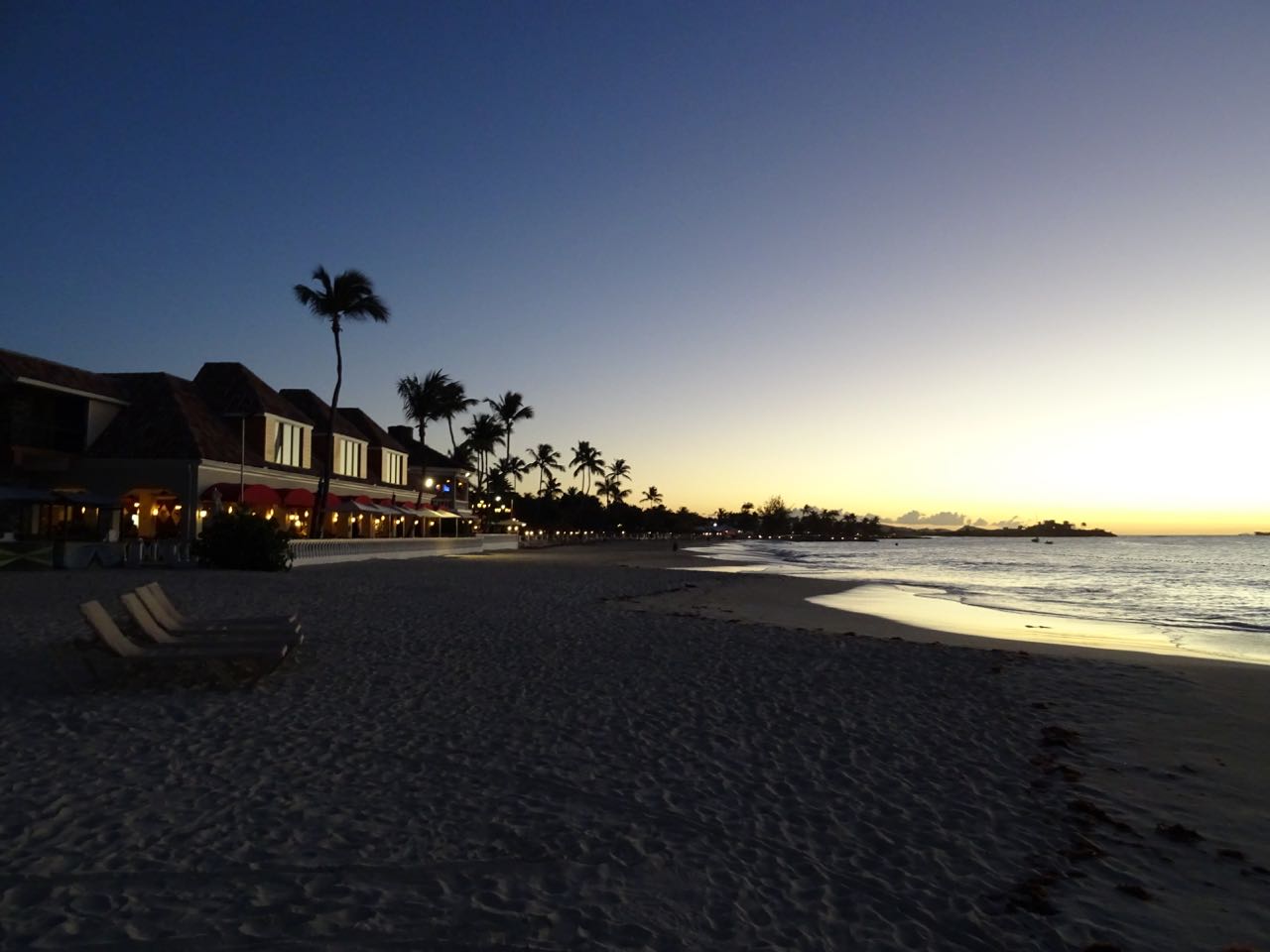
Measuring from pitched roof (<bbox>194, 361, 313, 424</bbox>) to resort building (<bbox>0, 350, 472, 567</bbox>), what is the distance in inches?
2.2

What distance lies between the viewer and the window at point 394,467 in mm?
49906

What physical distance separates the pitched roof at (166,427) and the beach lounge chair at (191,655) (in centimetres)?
2373

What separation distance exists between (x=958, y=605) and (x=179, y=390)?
29742mm

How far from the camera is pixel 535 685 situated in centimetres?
905

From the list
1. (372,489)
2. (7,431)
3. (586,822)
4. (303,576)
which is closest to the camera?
(586,822)

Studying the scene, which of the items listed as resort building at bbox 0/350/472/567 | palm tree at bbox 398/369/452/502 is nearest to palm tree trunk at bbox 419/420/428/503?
palm tree at bbox 398/369/452/502

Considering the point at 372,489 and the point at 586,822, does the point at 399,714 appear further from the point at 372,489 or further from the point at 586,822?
the point at 372,489

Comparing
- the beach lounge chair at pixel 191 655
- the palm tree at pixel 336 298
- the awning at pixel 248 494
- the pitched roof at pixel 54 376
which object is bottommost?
the beach lounge chair at pixel 191 655

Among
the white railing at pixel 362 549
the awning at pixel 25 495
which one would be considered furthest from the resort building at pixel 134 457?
the white railing at pixel 362 549

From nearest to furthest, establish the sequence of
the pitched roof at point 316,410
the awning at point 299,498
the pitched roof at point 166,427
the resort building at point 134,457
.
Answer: the resort building at point 134,457 → the pitched roof at point 166,427 → the awning at point 299,498 → the pitched roof at point 316,410

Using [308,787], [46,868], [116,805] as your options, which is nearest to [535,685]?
[308,787]

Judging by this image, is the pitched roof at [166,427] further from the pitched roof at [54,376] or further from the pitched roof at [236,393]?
the pitched roof at [54,376]

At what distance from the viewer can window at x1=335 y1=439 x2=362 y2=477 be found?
141ft

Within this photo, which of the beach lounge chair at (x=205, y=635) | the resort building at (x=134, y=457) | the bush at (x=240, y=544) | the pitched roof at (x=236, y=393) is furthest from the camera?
the pitched roof at (x=236, y=393)
